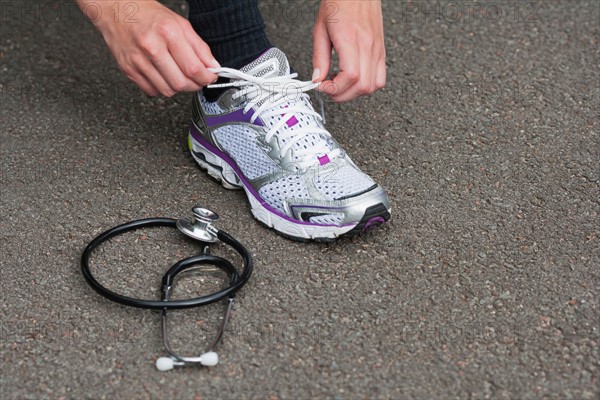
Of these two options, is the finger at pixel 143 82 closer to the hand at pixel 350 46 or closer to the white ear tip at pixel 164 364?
the hand at pixel 350 46

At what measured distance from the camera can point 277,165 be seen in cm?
144

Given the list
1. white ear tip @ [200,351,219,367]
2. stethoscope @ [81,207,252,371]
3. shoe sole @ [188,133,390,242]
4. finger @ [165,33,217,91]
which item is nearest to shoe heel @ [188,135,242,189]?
shoe sole @ [188,133,390,242]

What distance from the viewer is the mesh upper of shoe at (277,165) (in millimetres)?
1377

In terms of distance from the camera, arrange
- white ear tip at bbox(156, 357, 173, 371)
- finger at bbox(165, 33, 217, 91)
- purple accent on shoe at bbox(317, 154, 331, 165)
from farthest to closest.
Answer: purple accent on shoe at bbox(317, 154, 331, 165)
finger at bbox(165, 33, 217, 91)
white ear tip at bbox(156, 357, 173, 371)

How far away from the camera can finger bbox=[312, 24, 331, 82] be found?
1416mm

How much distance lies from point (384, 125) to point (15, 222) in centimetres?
75

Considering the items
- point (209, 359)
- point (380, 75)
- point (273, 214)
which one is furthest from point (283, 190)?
point (209, 359)

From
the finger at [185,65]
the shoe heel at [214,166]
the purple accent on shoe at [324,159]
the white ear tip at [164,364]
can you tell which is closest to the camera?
the white ear tip at [164,364]

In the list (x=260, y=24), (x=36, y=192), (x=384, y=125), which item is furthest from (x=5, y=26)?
(x=384, y=125)

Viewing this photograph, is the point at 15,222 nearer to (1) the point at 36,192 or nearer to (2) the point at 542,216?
(1) the point at 36,192

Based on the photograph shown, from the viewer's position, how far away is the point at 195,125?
1572 mm

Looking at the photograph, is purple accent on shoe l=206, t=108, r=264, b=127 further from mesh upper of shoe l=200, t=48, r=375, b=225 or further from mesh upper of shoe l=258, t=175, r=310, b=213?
mesh upper of shoe l=258, t=175, r=310, b=213

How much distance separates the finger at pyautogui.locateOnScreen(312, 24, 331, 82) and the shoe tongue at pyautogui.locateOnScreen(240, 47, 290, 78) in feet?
0.27

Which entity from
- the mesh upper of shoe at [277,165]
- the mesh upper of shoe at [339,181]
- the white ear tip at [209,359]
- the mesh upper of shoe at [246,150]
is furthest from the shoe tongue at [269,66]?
the white ear tip at [209,359]
